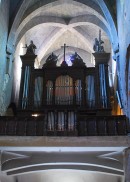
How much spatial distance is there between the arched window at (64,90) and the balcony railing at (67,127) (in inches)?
102

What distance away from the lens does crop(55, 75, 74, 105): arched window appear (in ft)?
48.0

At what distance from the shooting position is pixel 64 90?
15.0m

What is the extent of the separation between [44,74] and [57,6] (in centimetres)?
420

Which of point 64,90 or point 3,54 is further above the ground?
point 3,54

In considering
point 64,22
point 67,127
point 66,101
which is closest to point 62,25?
point 64,22

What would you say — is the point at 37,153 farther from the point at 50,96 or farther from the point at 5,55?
the point at 5,55

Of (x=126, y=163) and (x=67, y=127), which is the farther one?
(x=67, y=127)

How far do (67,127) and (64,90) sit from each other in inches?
136

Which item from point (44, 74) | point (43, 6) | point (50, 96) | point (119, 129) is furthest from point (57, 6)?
point (119, 129)

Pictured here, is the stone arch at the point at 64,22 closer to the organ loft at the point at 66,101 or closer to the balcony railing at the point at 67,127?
the organ loft at the point at 66,101

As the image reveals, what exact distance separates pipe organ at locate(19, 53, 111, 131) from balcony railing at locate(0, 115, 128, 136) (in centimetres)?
189

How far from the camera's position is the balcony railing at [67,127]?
11734mm

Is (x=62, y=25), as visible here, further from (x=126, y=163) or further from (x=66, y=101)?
(x=126, y=163)

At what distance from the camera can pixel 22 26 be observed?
16.3 metres
